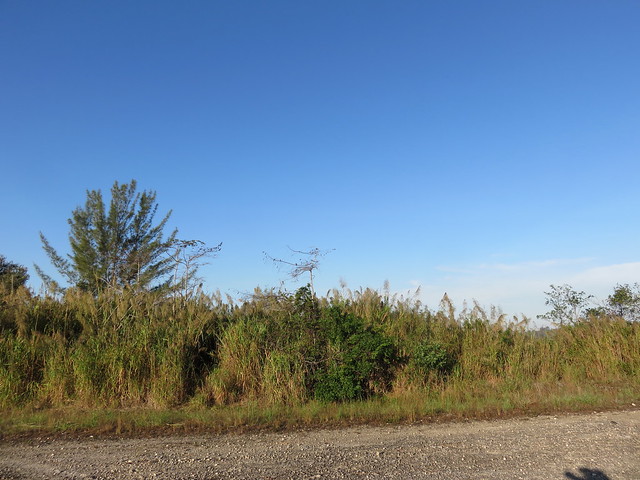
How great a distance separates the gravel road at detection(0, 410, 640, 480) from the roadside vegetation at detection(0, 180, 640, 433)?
0.85 m

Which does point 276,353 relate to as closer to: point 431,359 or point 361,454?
point 431,359

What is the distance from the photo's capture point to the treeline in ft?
30.8

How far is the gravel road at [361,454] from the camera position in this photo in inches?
206

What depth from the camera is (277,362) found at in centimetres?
965

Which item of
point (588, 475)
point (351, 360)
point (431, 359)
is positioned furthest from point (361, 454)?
point (431, 359)

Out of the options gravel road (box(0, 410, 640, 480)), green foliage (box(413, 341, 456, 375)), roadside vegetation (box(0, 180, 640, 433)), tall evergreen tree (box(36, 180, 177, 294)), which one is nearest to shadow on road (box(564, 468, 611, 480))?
gravel road (box(0, 410, 640, 480))

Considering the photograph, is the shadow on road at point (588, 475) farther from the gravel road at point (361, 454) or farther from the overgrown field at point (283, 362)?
the overgrown field at point (283, 362)

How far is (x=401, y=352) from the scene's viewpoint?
34.9ft

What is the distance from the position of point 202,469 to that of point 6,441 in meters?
3.49

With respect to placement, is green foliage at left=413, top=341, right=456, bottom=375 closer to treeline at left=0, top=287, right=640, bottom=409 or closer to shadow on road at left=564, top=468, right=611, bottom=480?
treeline at left=0, top=287, right=640, bottom=409

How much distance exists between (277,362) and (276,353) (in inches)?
9.1

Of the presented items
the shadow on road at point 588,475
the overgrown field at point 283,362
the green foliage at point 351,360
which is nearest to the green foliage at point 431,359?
the overgrown field at point 283,362

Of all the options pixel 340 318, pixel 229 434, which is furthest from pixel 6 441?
pixel 340 318

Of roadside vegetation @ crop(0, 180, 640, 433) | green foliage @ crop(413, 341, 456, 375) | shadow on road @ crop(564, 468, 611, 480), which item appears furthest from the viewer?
green foliage @ crop(413, 341, 456, 375)
